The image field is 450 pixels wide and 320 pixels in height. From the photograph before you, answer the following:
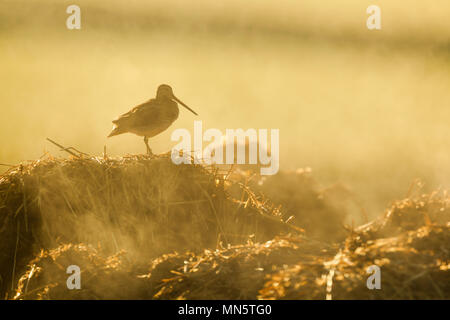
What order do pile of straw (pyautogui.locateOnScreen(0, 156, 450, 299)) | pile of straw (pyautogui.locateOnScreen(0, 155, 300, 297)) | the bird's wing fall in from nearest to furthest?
1. pile of straw (pyautogui.locateOnScreen(0, 156, 450, 299))
2. pile of straw (pyautogui.locateOnScreen(0, 155, 300, 297))
3. the bird's wing

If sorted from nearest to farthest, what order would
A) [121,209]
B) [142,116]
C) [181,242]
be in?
[181,242]
[121,209]
[142,116]

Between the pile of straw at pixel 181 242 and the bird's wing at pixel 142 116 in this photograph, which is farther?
the bird's wing at pixel 142 116

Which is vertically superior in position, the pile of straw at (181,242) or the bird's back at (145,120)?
the bird's back at (145,120)

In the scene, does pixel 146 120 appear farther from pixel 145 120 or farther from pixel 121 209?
pixel 121 209

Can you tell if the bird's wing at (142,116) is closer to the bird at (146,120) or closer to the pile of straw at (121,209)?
the bird at (146,120)

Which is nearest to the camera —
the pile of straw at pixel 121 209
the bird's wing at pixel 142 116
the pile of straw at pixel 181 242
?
the pile of straw at pixel 181 242

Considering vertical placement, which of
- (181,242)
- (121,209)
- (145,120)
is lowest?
(181,242)

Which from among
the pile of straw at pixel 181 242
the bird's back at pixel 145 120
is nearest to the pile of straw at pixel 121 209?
the pile of straw at pixel 181 242

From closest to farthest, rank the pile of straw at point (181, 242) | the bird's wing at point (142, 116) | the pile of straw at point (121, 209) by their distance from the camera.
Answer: the pile of straw at point (181, 242)
the pile of straw at point (121, 209)
the bird's wing at point (142, 116)

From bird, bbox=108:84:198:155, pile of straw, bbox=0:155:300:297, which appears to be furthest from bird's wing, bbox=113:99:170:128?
pile of straw, bbox=0:155:300:297

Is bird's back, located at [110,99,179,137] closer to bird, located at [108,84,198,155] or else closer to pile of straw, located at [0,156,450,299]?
bird, located at [108,84,198,155]

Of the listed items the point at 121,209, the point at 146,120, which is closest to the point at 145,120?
the point at 146,120

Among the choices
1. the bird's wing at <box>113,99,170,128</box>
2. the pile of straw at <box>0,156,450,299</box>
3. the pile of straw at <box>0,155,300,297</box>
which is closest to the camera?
the pile of straw at <box>0,156,450,299</box>
